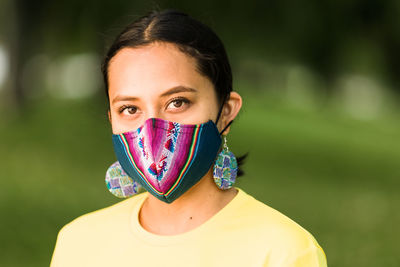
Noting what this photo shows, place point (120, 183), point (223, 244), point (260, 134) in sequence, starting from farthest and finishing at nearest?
point (260, 134)
point (120, 183)
point (223, 244)

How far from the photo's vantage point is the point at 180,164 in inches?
109

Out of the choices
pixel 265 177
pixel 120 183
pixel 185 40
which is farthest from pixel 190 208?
pixel 265 177

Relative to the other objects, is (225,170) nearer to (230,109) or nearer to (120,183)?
(230,109)

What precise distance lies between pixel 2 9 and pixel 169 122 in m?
10.9

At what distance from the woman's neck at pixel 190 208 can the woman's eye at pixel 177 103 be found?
0.34 m

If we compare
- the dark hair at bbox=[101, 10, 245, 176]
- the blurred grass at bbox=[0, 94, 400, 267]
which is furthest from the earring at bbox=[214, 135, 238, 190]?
the blurred grass at bbox=[0, 94, 400, 267]

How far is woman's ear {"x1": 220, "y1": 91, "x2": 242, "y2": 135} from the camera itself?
9.73ft

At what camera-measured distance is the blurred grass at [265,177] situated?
7.38 m

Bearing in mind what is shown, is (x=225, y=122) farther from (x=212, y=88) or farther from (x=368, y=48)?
(x=368, y=48)

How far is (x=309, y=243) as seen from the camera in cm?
258

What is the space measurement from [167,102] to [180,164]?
0.26 m

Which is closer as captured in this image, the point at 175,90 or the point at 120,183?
the point at 175,90

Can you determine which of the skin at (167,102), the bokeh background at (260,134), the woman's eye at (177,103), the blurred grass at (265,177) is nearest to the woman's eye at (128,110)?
the skin at (167,102)

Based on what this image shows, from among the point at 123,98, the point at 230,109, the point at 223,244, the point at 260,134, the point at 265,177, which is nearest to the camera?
the point at 223,244
